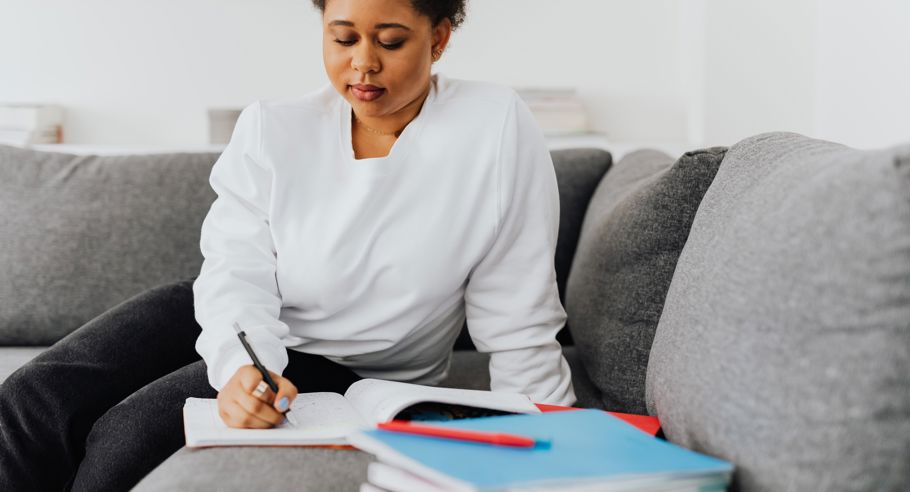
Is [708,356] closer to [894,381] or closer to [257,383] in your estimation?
[894,381]

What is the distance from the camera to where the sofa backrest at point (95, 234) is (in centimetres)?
189

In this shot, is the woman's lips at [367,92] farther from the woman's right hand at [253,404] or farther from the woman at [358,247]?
the woman's right hand at [253,404]

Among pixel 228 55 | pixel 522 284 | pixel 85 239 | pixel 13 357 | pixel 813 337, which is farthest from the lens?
pixel 228 55

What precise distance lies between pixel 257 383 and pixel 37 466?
0.38 m

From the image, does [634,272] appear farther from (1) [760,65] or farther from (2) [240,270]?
(1) [760,65]

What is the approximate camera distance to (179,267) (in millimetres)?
1918

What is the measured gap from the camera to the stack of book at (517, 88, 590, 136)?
2.76 metres

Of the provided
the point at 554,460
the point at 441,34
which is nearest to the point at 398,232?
the point at 441,34

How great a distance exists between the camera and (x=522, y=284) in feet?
4.34

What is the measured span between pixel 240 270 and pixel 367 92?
294mm

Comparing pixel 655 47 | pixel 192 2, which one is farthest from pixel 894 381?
pixel 192 2

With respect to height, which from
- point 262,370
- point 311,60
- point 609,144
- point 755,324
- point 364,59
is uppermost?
point 364,59

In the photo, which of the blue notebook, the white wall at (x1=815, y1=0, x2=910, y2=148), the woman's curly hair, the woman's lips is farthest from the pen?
the white wall at (x1=815, y1=0, x2=910, y2=148)

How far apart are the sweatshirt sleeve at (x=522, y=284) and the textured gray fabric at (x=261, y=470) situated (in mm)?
401
